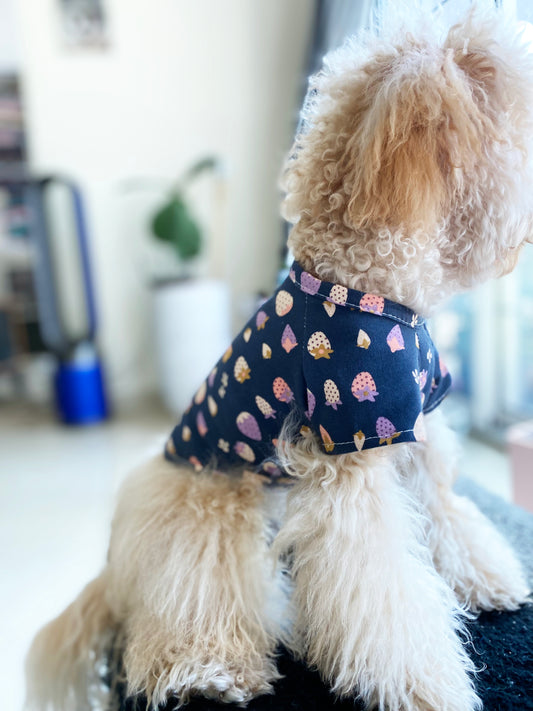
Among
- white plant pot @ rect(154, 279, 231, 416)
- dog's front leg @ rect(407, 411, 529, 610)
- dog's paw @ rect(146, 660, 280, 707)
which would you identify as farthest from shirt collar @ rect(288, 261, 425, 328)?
white plant pot @ rect(154, 279, 231, 416)

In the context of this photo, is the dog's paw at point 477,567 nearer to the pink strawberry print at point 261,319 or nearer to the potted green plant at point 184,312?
the pink strawberry print at point 261,319

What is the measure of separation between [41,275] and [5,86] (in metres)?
0.96

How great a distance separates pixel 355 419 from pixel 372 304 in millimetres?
142

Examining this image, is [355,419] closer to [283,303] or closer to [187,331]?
[283,303]

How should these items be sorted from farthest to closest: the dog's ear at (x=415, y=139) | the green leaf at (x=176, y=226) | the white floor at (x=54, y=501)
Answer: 1. the green leaf at (x=176, y=226)
2. the white floor at (x=54, y=501)
3. the dog's ear at (x=415, y=139)

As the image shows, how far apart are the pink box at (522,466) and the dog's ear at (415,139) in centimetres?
63

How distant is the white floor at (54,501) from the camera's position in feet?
4.79

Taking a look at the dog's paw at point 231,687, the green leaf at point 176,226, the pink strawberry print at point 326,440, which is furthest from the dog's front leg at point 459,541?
the green leaf at point 176,226

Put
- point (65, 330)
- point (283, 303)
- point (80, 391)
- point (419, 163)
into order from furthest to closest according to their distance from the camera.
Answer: point (65, 330)
point (80, 391)
point (283, 303)
point (419, 163)

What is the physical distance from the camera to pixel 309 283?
2.37 feet

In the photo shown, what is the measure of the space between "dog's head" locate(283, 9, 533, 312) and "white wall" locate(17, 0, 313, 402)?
1.92 meters

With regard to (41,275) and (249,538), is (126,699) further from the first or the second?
(41,275)

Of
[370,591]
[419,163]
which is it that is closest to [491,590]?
[370,591]

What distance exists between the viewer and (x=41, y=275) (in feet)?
9.11
